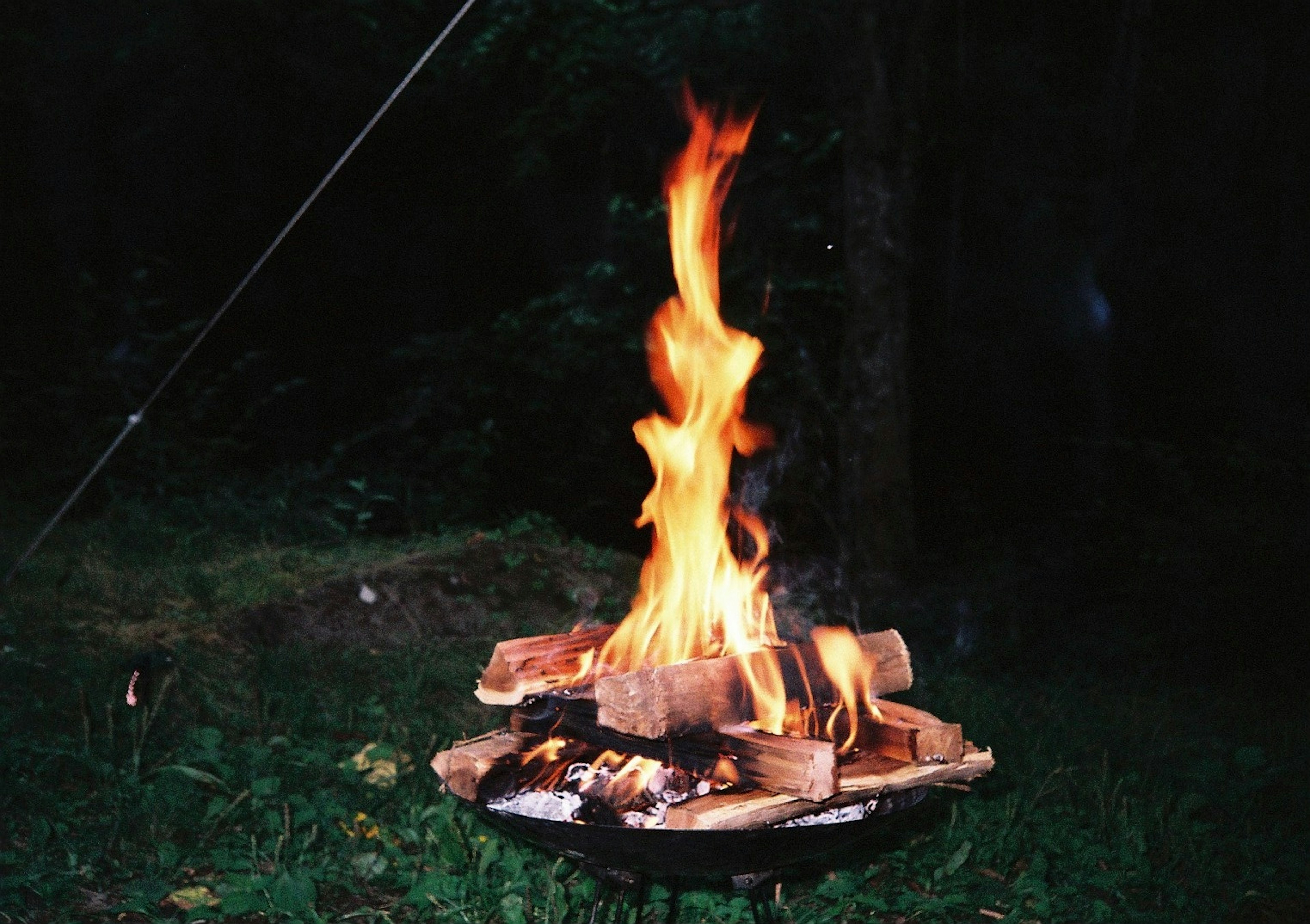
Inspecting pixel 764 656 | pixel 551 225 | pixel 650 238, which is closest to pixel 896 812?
pixel 764 656

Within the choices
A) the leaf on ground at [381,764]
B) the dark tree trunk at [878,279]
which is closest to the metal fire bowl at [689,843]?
the leaf on ground at [381,764]

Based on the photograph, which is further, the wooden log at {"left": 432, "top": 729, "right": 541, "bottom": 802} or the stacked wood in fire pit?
the wooden log at {"left": 432, "top": 729, "right": 541, "bottom": 802}

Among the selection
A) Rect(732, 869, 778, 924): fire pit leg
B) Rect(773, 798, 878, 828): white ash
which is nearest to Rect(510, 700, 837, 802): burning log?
Rect(773, 798, 878, 828): white ash

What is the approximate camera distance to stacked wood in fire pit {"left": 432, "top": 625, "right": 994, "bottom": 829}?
99.3 inches

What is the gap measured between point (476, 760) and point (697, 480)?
0.89 m

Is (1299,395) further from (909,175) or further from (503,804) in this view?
(503,804)

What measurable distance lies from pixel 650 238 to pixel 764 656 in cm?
687

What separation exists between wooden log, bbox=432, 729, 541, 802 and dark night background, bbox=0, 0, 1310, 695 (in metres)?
4.34

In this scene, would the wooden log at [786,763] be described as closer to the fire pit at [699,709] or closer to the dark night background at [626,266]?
the fire pit at [699,709]

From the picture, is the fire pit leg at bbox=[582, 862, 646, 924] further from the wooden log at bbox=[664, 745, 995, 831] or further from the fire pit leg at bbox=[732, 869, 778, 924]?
the wooden log at bbox=[664, 745, 995, 831]

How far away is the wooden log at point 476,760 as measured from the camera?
2777mm

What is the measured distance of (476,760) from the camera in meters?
2.81

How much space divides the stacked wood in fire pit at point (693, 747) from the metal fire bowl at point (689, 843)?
0.13 ft

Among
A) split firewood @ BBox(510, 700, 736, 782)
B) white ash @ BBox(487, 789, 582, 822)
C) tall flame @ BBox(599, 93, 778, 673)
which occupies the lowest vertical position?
white ash @ BBox(487, 789, 582, 822)
